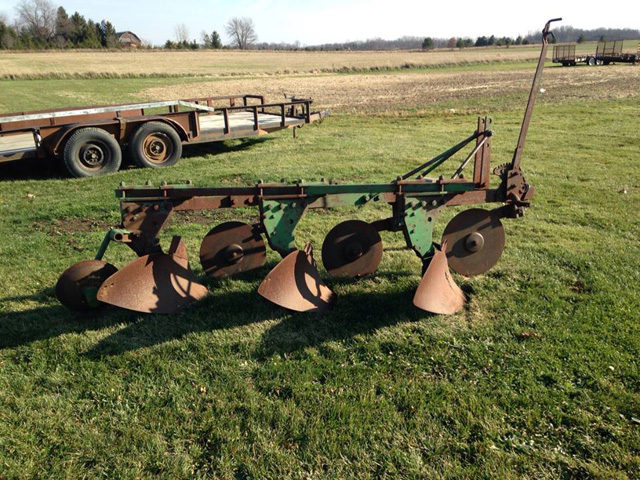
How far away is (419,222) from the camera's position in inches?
159

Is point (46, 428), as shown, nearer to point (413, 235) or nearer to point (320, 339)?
point (320, 339)

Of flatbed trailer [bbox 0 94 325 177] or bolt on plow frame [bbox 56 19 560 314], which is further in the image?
flatbed trailer [bbox 0 94 325 177]

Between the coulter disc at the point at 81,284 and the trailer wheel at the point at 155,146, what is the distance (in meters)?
5.57

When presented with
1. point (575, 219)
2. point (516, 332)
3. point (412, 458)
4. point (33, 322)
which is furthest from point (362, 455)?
point (575, 219)

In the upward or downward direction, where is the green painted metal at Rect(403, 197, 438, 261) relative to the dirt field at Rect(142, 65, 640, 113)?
downward

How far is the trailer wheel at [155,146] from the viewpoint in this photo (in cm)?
892

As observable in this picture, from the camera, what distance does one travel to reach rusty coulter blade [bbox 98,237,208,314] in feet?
12.0

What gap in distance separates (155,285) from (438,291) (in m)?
2.19

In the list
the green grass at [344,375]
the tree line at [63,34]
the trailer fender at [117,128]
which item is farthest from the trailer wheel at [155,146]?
the tree line at [63,34]

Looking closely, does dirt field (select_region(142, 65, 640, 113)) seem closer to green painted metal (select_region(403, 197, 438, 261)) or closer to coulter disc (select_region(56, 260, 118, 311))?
green painted metal (select_region(403, 197, 438, 261))

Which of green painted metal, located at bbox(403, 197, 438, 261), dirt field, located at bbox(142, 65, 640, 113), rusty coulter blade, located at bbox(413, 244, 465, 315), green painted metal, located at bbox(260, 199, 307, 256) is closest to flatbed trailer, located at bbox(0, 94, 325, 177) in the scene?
green painted metal, located at bbox(260, 199, 307, 256)

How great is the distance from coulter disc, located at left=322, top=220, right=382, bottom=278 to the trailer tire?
5841 mm

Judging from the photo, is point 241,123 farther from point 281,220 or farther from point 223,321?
point 223,321

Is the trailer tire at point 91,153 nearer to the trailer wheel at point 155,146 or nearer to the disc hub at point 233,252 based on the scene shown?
the trailer wheel at point 155,146
